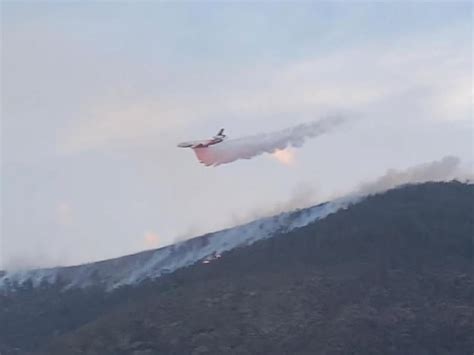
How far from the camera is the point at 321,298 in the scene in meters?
124

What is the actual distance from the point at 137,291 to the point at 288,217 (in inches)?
908

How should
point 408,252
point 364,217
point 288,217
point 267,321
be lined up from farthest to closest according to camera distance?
point 288,217
point 364,217
point 408,252
point 267,321

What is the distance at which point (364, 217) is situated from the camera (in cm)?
14225

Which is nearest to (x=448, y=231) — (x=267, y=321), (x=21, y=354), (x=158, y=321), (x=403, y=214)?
(x=403, y=214)

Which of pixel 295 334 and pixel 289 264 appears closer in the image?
pixel 295 334

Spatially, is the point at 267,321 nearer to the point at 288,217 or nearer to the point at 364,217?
the point at 364,217

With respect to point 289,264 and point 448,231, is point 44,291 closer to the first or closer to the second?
point 289,264

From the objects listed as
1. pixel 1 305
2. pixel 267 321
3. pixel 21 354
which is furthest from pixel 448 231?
pixel 1 305

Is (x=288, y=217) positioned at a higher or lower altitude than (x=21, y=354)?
higher

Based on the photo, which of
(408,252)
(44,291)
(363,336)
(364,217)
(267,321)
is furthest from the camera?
(44,291)

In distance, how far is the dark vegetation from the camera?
379 ft

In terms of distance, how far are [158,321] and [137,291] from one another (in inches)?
924

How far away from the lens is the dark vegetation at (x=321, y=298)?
379 ft

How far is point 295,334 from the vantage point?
118 meters
